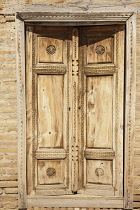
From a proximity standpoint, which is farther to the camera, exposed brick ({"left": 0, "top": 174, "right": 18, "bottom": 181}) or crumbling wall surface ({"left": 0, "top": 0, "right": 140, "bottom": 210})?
exposed brick ({"left": 0, "top": 174, "right": 18, "bottom": 181})

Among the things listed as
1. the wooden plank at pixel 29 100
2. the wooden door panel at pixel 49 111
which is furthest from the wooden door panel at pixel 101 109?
the wooden plank at pixel 29 100

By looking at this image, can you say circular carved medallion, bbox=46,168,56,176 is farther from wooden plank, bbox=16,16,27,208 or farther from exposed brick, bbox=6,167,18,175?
exposed brick, bbox=6,167,18,175

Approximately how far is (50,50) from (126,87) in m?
1.19

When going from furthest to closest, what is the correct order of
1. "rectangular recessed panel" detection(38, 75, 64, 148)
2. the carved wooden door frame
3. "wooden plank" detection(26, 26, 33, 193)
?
"rectangular recessed panel" detection(38, 75, 64, 148), "wooden plank" detection(26, 26, 33, 193), the carved wooden door frame

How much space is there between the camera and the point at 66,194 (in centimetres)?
350

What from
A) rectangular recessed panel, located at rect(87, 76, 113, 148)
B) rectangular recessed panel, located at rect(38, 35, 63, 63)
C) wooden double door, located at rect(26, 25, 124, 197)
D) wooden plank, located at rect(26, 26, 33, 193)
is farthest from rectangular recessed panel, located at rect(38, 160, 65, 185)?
rectangular recessed panel, located at rect(38, 35, 63, 63)

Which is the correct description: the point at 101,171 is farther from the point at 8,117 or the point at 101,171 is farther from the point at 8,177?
the point at 8,117

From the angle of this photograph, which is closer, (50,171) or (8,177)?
(8,177)

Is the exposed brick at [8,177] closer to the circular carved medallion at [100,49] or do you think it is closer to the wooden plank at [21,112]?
the wooden plank at [21,112]

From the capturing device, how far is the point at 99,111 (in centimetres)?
346

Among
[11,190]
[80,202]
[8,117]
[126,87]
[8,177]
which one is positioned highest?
[126,87]

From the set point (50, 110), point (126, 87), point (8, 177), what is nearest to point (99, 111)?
point (126, 87)

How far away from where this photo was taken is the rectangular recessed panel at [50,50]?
11.2 ft

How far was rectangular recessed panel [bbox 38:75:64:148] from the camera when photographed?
3.44 m
